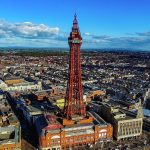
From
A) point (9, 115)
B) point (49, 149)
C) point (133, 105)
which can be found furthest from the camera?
point (133, 105)

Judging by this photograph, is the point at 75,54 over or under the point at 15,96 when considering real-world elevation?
over

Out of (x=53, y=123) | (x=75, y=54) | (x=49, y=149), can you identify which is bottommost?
(x=49, y=149)

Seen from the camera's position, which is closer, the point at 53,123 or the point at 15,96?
the point at 53,123

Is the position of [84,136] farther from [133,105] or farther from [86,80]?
[86,80]

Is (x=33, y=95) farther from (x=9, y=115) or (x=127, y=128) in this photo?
(x=127, y=128)

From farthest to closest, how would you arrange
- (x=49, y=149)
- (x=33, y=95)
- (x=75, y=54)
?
(x=33, y=95) → (x=75, y=54) → (x=49, y=149)

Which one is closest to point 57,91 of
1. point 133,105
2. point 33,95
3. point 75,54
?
point 33,95
